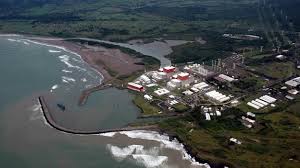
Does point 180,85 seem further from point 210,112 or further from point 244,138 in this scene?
point 244,138

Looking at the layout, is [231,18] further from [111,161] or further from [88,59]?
[111,161]

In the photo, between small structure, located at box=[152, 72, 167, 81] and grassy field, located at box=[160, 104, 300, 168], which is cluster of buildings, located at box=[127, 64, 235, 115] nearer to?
small structure, located at box=[152, 72, 167, 81]

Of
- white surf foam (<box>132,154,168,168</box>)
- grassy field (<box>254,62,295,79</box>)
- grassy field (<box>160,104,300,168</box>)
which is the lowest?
white surf foam (<box>132,154,168,168</box>)

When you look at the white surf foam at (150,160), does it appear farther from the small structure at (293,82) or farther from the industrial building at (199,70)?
the small structure at (293,82)

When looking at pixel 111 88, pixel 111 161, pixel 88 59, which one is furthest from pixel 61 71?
pixel 111 161

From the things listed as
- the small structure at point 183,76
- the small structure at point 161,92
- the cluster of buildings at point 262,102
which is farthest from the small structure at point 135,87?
the cluster of buildings at point 262,102

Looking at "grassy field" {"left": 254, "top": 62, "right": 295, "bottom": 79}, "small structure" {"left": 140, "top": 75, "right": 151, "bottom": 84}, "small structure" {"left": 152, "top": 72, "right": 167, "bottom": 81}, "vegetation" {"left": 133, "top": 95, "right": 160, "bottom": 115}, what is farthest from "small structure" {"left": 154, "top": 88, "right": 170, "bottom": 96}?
"grassy field" {"left": 254, "top": 62, "right": 295, "bottom": 79}
